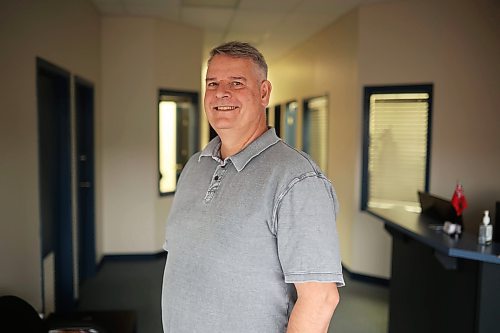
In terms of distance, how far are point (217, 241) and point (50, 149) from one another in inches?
118

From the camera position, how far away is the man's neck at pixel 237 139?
4.54 ft

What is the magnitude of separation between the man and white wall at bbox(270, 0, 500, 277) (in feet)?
11.7

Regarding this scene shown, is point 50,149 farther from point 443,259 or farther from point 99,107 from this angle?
point 443,259

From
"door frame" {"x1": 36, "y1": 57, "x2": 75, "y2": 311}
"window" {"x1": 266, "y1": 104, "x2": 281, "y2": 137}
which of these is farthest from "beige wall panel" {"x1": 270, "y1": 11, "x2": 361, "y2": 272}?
"door frame" {"x1": 36, "y1": 57, "x2": 75, "y2": 311}

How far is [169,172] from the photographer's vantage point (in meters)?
5.96

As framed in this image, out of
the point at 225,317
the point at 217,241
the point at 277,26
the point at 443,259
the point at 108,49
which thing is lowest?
the point at 443,259

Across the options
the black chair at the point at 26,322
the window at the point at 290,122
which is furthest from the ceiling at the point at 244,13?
the black chair at the point at 26,322

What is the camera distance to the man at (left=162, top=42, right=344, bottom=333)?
3.83 feet

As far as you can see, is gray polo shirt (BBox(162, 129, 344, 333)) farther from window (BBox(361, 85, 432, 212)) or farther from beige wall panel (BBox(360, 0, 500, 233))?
window (BBox(361, 85, 432, 212))

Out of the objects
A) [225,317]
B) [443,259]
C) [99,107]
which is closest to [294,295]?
[225,317]

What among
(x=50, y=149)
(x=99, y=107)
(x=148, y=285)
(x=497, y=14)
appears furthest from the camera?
(x=99, y=107)

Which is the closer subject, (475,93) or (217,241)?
(217,241)

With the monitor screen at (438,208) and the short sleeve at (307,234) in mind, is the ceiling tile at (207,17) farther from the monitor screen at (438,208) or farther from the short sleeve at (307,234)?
the short sleeve at (307,234)

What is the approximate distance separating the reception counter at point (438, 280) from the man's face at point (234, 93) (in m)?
1.61
